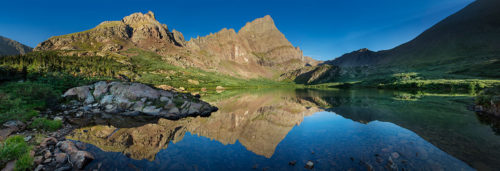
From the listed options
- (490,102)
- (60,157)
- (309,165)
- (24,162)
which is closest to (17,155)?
(24,162)

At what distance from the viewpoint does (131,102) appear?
30516 mm

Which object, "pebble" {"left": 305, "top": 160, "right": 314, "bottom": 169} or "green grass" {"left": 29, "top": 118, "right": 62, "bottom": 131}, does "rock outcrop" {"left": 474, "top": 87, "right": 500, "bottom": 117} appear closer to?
"pebble" {"left": 305, "top": 160, "right": 314, "bottom": 169}

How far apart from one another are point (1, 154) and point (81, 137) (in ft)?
24.4

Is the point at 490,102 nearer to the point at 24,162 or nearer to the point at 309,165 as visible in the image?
the point at 309,165

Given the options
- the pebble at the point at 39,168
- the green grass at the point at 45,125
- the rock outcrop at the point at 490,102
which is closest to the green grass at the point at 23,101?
the green grass at the point at 45,125

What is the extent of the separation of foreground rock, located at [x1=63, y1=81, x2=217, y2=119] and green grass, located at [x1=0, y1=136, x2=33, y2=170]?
54.2ft

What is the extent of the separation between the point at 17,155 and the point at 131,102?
72.3 feet

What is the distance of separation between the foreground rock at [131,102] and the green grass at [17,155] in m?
16.5

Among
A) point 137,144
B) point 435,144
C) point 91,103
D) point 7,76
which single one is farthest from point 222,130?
point 7,76

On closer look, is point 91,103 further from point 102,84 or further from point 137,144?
point 137,144

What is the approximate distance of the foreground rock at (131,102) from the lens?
28.5m

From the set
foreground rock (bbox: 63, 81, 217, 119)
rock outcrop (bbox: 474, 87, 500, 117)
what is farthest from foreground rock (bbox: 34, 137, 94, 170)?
rock outcrop (bbox: 474, 87, 500, 117)

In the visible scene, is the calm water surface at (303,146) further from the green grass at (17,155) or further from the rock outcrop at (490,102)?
the rock outcrop at (490,102)

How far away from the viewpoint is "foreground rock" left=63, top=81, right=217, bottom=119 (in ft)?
93.6
